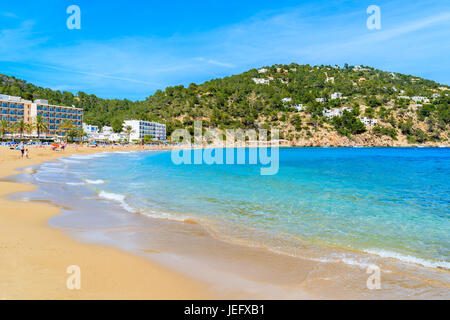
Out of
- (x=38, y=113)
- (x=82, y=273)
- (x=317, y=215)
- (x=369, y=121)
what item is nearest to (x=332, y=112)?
(x=369, y=121)

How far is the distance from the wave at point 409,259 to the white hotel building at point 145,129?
396 ft

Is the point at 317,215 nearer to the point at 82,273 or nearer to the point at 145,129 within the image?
the point at 82,273

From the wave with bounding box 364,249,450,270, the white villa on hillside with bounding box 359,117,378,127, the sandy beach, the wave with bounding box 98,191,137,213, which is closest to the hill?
the white villa on hillside with bounding box 359,117,378,127

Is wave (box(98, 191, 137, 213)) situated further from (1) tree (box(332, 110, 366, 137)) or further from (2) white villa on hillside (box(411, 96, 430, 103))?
(2) white villa on hillside (box(411, 96, 430, 103))

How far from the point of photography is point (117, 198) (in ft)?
45.4

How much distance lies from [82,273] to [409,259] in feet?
22.9

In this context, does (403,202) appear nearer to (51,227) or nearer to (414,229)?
(414,229)

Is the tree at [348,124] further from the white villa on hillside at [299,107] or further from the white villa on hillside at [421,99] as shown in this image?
the white villa on hillside at [421,99]

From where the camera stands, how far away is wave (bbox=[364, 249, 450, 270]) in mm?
6480

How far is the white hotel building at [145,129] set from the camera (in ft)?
411

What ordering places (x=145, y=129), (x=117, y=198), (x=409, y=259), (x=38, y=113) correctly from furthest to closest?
1. (x=145, y=129)
2. (x=38, y=113)
3. (x=117, y=198)
4. (x=409, y=259)

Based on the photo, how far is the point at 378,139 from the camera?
146 metres
